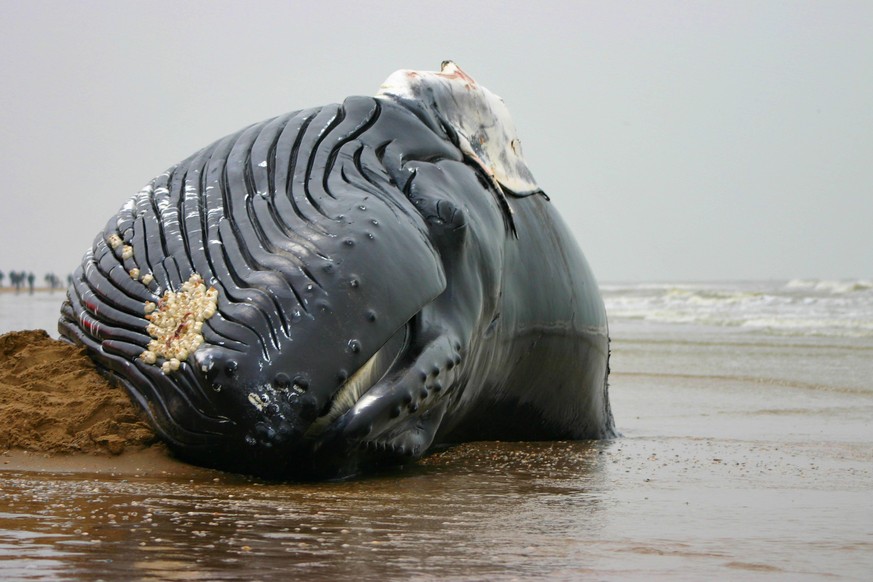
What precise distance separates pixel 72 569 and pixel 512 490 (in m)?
1.78

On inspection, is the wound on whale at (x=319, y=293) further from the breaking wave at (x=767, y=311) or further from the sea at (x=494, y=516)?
the breaking wave at (x=767, y=311)

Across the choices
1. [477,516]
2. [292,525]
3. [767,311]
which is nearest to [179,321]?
[292,525]

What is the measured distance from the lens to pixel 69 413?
4223 mm

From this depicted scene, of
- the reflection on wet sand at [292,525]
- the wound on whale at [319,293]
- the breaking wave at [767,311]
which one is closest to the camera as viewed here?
the reflection on wet sand at [292,525]

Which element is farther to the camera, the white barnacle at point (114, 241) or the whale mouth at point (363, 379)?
the white barnacle at point (114, 241)

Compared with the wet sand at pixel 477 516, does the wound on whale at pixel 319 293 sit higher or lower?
higher

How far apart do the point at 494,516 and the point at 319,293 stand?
919 mm

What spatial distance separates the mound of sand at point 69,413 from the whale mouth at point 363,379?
0.70 metres

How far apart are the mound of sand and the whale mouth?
2.31ft

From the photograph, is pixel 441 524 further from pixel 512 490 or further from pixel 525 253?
pixel 525 253

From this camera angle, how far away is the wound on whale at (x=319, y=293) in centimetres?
378

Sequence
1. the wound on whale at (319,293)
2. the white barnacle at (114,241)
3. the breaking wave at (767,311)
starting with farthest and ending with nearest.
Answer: the breaking wave at (767,311)
the white barnacle at (114,241)
the wound on whale at (319,293)

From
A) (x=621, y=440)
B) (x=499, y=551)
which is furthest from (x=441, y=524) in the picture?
(x=621, y=440)

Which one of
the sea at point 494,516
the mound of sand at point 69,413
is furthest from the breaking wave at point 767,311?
the mound of sand at point 69,413
